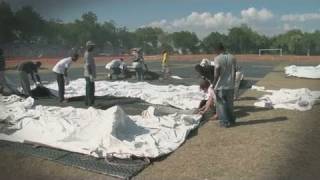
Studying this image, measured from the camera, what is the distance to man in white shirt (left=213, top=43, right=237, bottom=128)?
21.6 ft

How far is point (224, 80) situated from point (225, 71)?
135 millimetres

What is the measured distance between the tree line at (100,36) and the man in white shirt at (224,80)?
1.34 ft

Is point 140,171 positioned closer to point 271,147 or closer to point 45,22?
point 271,147

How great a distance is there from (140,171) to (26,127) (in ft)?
7.28

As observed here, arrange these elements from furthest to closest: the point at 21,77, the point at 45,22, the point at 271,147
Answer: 1. the point at 21,77
2. the point at 271,147
3. the point at 45,22

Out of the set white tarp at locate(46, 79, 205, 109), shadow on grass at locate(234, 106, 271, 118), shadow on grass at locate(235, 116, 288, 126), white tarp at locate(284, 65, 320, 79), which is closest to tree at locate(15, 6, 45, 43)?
shadow on grass at locate(235, 116, 288, 126)

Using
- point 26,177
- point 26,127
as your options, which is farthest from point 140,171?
point 26,127

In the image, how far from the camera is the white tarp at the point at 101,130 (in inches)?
196

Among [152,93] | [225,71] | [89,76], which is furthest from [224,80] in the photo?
[152,93]

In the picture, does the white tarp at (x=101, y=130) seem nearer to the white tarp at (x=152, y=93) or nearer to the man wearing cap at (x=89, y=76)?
the man wearing cap at (x=89, y=76)

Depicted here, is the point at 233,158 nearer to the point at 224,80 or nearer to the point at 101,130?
the point at 101,130

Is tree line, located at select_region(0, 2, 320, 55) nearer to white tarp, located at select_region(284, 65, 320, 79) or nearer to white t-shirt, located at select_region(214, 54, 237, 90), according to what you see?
white t-shirt, located at select_region(214, 54, 237, 90)

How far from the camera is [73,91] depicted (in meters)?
11.2

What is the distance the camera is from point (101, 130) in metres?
5.39
